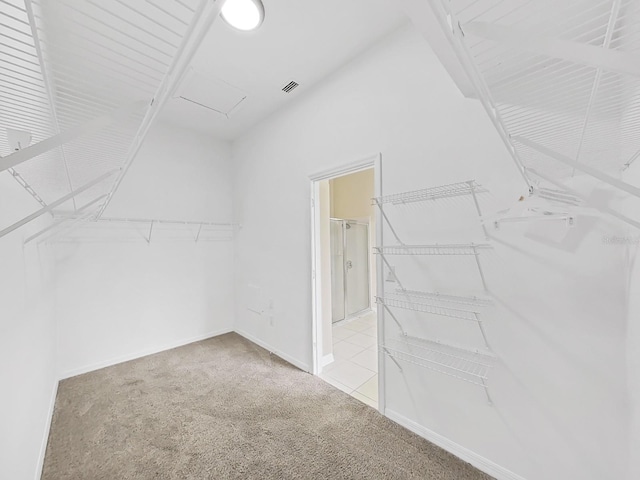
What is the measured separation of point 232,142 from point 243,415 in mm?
3407

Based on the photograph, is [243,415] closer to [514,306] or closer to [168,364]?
[168,364]

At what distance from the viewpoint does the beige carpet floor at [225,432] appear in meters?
1.54

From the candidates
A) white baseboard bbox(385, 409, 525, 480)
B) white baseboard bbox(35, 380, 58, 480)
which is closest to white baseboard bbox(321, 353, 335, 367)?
white baseboard bbox(385, 409, 525, 480)

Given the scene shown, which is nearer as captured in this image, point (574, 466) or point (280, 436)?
point (574, 466)

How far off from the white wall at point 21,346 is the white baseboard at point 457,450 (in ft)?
6.80

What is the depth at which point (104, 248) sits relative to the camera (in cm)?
284

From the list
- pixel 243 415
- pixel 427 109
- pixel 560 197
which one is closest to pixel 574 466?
pixel 560 197

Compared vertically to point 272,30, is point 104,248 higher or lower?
lower

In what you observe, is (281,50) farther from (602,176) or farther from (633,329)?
(633,329)

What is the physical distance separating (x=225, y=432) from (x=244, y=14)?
112 inches

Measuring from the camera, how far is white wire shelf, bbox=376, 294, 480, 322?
62.6 inches

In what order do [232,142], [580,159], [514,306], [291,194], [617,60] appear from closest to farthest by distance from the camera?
[617,60] < [580,159] < [514,306] < [291,194] < [232,142]

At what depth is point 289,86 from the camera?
100.0 inches

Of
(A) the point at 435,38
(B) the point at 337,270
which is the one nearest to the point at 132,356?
(B) the point at 337,270
